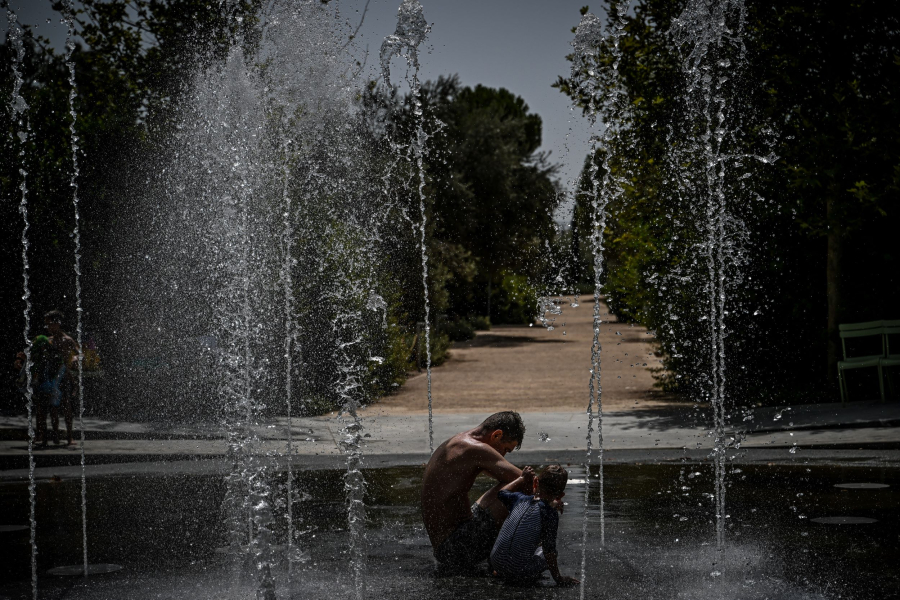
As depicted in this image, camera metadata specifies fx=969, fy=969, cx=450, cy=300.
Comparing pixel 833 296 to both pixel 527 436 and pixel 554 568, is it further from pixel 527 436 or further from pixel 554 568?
pixel 554 568

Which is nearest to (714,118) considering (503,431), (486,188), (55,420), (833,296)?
(833,296)

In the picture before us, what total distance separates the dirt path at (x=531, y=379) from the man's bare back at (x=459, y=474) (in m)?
5.92

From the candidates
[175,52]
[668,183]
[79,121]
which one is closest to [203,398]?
[79,121]

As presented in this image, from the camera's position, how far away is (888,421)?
10.8 m

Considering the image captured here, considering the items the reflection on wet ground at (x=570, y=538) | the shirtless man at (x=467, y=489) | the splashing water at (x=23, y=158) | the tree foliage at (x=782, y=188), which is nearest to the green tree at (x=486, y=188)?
the tree foliage at (x=782, y=188)

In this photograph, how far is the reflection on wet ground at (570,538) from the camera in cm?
495

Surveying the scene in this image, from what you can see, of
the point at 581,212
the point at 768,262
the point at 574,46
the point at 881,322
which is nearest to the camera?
the point at 881,322

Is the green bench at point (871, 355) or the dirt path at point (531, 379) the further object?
the dirt path at point (531, 379)

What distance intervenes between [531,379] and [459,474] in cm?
1497

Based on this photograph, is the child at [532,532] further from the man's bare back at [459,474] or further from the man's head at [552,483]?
the man's bare back at [459,474]

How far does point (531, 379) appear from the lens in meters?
19.9

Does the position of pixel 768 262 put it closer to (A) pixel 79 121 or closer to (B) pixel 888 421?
(B) pixel 888 421

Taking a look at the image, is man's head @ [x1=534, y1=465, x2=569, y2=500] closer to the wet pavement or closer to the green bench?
the wet pavement

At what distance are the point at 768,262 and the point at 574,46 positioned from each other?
5.11 m
